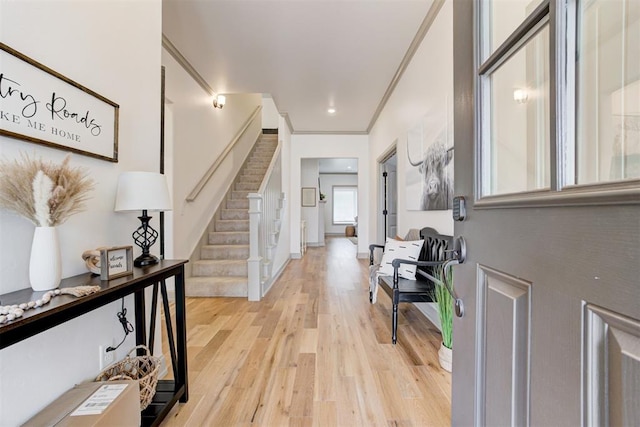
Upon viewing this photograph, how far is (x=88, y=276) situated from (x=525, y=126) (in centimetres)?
164

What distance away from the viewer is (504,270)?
2.17 ft

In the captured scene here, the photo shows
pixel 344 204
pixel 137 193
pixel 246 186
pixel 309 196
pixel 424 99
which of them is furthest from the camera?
pixel 344 204

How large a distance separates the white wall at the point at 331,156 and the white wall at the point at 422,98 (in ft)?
5.45

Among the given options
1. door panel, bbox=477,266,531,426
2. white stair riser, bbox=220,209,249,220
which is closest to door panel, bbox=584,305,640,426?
door panel, bbox=477,266,531,426

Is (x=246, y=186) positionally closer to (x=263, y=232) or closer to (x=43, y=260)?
(x=263, y=232)

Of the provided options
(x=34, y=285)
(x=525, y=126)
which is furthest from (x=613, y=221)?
(x=34, y=285)

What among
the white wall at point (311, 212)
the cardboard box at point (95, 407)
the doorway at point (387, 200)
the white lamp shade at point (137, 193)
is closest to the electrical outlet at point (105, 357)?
the cardboard box at point (95, 407)

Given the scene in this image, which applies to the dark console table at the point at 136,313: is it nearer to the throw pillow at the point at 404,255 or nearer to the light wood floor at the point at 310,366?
the light wood floor at the point at 310,366

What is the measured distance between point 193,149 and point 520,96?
3.95 meters

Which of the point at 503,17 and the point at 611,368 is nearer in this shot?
the point at 611,368

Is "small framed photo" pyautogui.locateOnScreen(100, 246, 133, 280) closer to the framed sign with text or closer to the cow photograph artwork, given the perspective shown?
the framed sign with text

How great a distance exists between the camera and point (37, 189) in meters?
0.98

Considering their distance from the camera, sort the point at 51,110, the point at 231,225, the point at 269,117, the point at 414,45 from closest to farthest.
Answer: the point at 51,110 < the point at 414,45 < the point at 231,225 < the point at 269,117

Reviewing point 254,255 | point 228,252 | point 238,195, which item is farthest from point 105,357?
point 238,195
